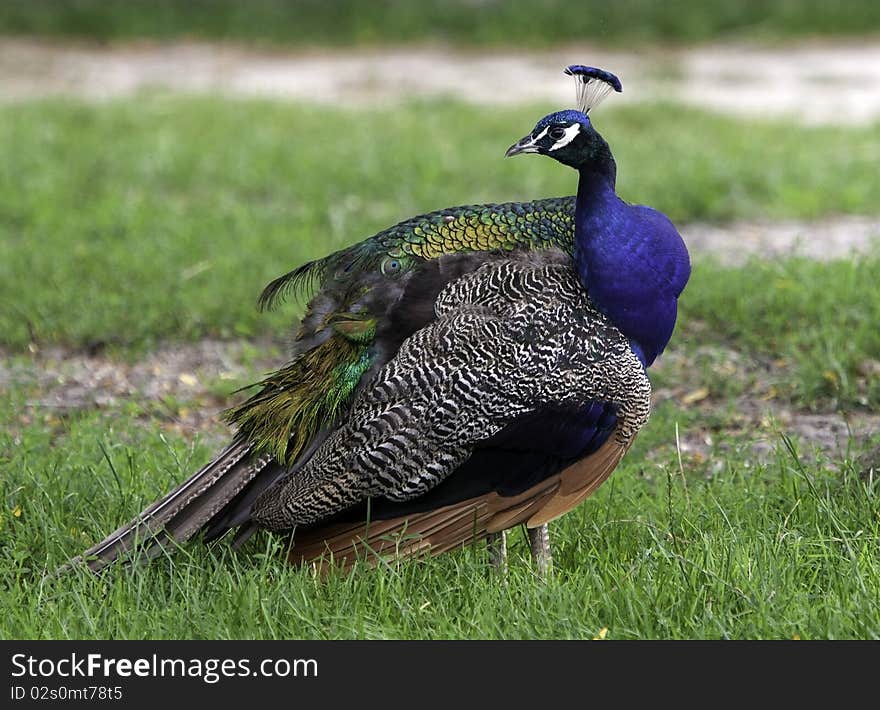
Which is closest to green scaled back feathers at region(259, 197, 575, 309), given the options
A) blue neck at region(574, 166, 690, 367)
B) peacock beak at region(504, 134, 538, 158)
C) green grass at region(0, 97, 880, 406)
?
blue neck at region(574, 166, 690, 367)

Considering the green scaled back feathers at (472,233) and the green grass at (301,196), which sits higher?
the green scaled back feathers at (472,233)

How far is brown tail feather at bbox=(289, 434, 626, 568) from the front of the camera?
3.44 metres

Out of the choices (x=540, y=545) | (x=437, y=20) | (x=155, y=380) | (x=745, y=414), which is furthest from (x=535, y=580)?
(x=437, y=20)

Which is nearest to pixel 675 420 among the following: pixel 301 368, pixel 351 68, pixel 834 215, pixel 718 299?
pixel 718 299

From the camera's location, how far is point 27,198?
713 centimetres

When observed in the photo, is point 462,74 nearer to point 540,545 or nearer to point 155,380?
point 155,380

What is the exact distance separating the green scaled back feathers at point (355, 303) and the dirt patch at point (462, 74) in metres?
6.33

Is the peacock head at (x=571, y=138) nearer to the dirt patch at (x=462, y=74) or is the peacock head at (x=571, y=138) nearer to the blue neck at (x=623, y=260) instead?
the blue neck at (x=623, y=260)

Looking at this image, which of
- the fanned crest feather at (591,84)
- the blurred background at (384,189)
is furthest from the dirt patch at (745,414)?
the fanned crest feather at (591,84)

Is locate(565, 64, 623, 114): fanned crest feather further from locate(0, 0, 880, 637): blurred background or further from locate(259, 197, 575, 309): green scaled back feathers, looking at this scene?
locate(0, 0, 880, 637): blurred background

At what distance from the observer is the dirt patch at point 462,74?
10359 millimetres

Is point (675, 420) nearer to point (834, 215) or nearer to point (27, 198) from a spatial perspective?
point (834, 215)

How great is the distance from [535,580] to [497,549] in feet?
0.66

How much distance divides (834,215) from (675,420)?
2756mm
